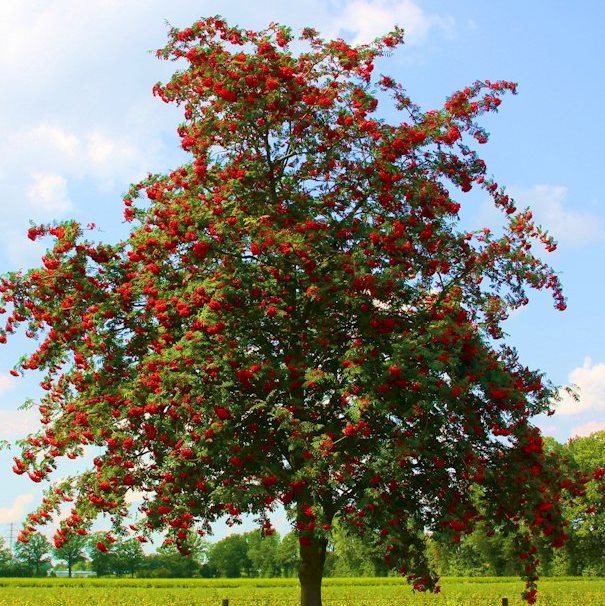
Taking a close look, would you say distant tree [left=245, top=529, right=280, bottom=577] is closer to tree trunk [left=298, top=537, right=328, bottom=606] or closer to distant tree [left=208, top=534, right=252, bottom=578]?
distant tree [left=208, top=534, right=252, bottom=578]

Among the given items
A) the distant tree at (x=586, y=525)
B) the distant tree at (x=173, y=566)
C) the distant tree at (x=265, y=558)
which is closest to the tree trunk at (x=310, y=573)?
the distant tree at (x=586, y=525)

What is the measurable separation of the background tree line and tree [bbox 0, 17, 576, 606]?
145 centimetres

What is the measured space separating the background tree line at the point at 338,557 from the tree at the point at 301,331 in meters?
1.45

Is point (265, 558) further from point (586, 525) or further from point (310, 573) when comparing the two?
point (310, 573)

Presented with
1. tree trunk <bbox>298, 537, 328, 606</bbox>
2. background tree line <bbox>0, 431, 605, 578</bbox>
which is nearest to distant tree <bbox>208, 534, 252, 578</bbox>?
background tree line <bbox>0, 431, 605, 578</bbox>

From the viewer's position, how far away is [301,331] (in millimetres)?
17422

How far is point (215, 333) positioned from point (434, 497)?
6410 mm

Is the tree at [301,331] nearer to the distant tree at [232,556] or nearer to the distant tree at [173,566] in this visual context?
the distant tree at [173,566]

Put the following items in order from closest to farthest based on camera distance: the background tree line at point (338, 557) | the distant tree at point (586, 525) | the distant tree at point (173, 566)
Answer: the background tree line at point (338, 557) → the distant tree at point (586, 525) → the distant tree at point (173, 566)

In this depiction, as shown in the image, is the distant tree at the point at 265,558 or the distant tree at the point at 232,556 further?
the distant tree at the point at 232,556

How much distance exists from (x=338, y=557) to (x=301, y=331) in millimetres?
12833

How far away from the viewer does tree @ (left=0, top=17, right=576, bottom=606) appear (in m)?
15.6

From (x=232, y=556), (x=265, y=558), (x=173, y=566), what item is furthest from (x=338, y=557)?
(x=232, y=556)

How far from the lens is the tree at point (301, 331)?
51.3ft
